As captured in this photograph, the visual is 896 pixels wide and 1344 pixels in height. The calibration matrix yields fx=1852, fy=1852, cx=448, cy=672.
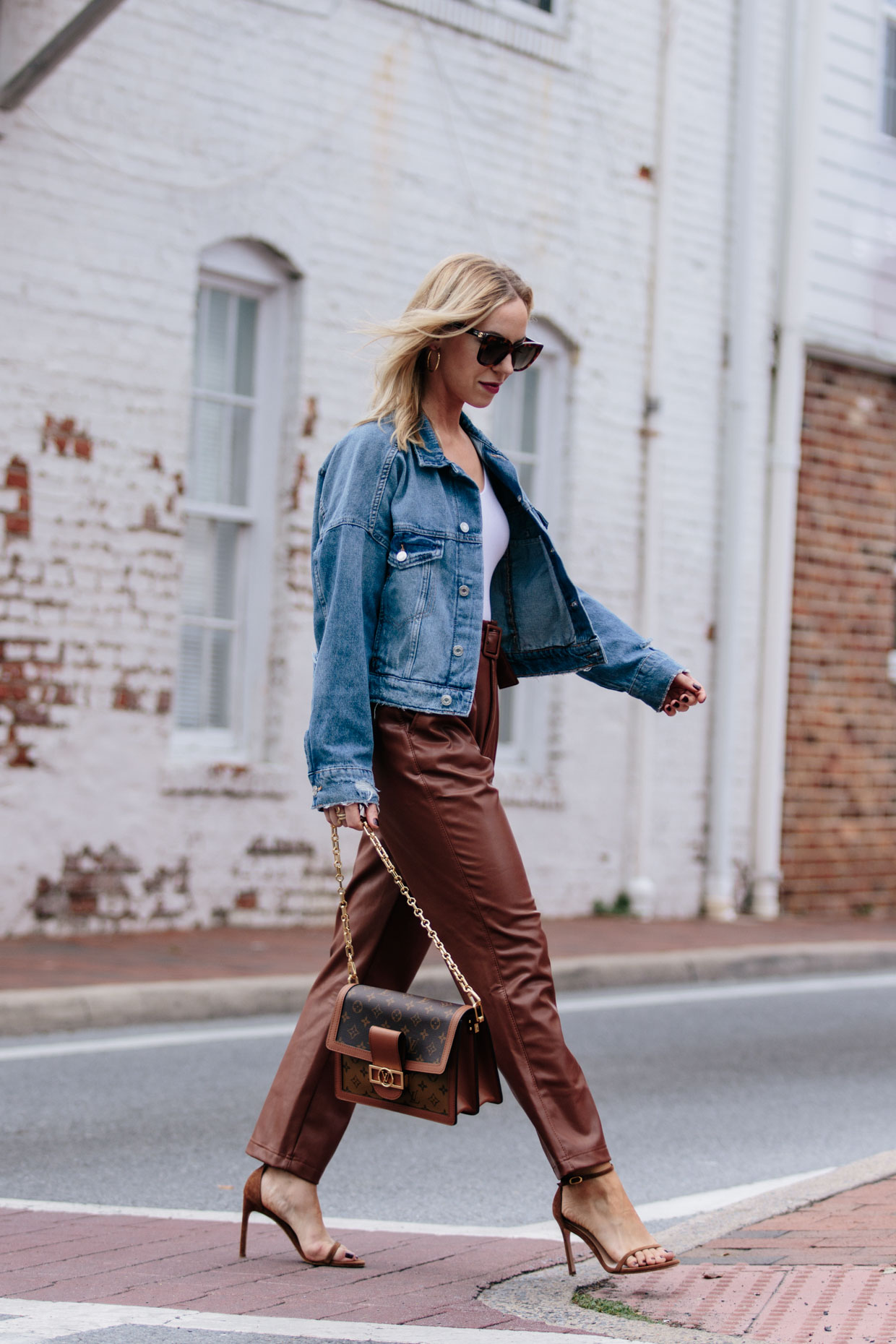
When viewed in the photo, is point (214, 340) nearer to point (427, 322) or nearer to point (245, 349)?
point (245, 349)

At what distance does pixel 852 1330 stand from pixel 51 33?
25.0ft

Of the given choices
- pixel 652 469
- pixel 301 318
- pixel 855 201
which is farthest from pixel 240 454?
pixel 855 201

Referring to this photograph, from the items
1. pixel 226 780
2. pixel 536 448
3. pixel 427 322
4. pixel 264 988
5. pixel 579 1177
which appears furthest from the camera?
pixel 536 448

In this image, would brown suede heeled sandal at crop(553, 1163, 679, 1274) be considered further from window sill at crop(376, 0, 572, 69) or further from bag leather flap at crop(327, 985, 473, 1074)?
window sill at crop(376, 0, 572, 69)

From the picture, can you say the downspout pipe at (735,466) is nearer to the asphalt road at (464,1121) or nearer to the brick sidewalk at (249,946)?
the brick sidewalk at (249,946)

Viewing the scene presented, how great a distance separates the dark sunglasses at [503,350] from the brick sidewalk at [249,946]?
4.33 m

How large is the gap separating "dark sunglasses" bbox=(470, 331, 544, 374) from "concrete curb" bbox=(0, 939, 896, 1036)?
403 centimetres

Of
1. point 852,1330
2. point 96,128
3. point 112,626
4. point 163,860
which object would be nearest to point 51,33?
point 96,128

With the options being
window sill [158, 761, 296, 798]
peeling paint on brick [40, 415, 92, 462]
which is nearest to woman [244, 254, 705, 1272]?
peeling paint on brick [40, 415, 92, 462]

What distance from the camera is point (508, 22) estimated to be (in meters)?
11.2

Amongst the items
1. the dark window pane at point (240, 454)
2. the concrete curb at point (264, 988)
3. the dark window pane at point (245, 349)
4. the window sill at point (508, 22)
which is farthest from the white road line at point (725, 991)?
the window sill at point (508, 22)

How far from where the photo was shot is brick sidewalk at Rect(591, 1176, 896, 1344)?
318 centimetres

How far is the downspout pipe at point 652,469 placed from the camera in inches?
469

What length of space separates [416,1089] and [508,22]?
9108mm
